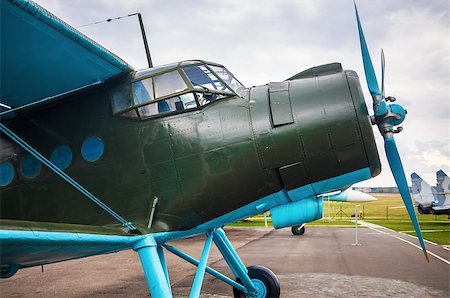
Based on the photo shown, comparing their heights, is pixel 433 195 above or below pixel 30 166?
below

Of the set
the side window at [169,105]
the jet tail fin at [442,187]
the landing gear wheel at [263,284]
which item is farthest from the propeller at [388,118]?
the jet tail fin at [442,187]

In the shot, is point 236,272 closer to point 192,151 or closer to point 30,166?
point 192,151

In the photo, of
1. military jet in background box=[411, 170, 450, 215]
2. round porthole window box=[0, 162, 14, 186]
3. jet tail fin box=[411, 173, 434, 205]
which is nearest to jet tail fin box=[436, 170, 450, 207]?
military jet in background box=[411, 170, 450, 215]

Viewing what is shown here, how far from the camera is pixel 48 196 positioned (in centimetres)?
514

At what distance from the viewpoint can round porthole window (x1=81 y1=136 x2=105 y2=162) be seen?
5.04m

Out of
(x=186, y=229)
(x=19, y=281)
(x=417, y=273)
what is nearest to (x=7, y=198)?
(x=186, y=229)

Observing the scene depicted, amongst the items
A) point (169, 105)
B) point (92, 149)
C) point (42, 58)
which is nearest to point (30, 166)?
point (92, 149)

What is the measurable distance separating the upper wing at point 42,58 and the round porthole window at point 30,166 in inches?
28.8

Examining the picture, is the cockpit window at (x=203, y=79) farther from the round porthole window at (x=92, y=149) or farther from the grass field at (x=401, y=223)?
the grass field at (x=401, y=223)

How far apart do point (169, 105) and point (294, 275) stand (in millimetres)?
7252

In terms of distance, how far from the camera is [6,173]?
5.39 m

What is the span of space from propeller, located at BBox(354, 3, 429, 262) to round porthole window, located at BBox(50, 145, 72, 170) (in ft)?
A: 12.8

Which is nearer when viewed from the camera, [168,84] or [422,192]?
[168,84]

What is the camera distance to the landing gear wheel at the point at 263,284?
23.2ft
